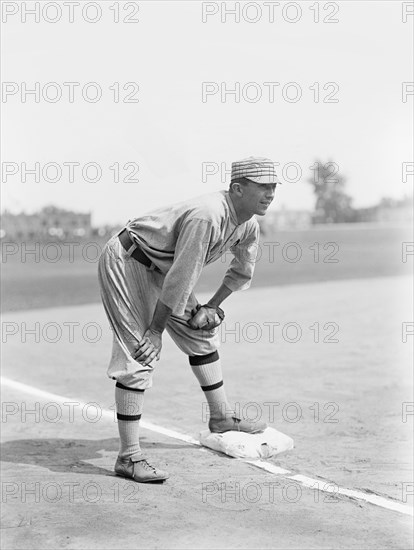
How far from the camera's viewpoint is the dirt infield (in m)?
3.55

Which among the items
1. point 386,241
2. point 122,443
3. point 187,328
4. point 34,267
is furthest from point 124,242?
point 386,241

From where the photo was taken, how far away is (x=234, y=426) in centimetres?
470

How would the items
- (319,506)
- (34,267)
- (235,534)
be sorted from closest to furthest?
(235,534), (319,506), (34,267)

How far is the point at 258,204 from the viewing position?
13.6 feet

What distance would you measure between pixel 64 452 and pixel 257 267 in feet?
51.6

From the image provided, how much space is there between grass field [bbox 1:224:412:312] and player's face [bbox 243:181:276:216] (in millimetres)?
7376

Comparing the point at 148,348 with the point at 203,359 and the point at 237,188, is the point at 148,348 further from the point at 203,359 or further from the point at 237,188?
the point at 237,188

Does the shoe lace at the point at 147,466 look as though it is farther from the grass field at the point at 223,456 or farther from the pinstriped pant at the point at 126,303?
the pinstriped pant at the point at 126,303

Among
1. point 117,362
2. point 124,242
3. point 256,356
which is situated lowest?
point 256,356

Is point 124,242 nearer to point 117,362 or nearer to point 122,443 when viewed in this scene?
point 117,362

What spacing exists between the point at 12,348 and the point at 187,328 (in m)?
4.28

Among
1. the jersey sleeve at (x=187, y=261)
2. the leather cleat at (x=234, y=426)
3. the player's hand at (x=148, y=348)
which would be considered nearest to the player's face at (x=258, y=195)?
the jersey sleeve at (x=187, y=261)

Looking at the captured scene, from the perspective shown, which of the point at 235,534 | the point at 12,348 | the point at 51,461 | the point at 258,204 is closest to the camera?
the point at 235,534

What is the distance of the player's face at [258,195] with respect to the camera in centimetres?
413
